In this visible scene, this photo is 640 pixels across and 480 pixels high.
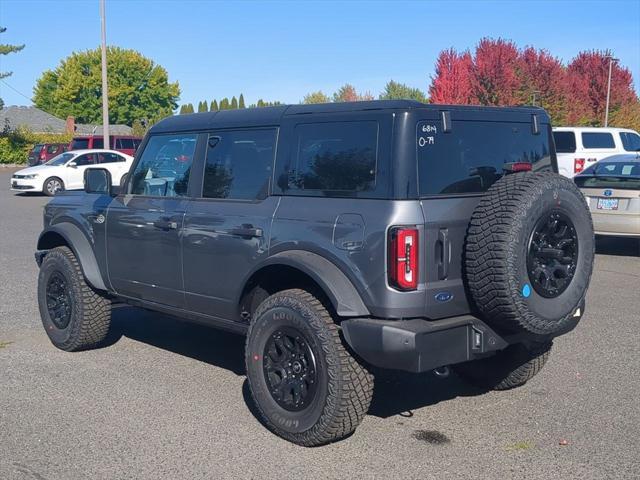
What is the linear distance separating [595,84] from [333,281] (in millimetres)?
51613

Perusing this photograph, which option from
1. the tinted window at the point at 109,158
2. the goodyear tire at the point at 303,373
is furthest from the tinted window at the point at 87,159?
the goodyear tire at the point at 303,373

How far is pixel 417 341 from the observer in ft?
A: 14.2

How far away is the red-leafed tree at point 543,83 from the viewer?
141 ft

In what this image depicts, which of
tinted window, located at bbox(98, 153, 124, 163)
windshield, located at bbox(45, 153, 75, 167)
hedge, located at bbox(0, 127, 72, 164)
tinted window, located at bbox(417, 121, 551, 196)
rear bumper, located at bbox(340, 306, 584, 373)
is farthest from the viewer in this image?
hedge, located at bbox(0, 127, 72, 164)

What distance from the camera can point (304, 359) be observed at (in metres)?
4.81

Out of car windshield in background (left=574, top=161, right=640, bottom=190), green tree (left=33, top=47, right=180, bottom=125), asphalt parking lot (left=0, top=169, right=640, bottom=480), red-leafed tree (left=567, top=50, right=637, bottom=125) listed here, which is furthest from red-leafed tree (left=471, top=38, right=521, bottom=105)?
green tree (left=33, top=47, right=180, bottom=125)

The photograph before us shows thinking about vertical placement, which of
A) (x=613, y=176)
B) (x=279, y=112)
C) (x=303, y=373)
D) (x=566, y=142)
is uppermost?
(x=566, y=142)

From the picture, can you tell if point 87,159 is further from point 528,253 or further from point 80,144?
point 528,253

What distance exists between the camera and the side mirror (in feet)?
21.9

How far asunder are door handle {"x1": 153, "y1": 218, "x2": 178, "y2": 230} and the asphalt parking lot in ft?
3.98

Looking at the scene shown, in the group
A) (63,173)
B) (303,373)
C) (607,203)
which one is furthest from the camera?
(63,173)

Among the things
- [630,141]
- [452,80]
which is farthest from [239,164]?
[452,80]

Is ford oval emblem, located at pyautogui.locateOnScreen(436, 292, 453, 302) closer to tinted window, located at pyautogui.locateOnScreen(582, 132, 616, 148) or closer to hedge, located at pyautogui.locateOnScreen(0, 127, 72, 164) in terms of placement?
tinted window, located at pyautogui.locateOnScreen(582, 132, 616, 148)

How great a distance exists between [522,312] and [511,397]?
1.49 meters
